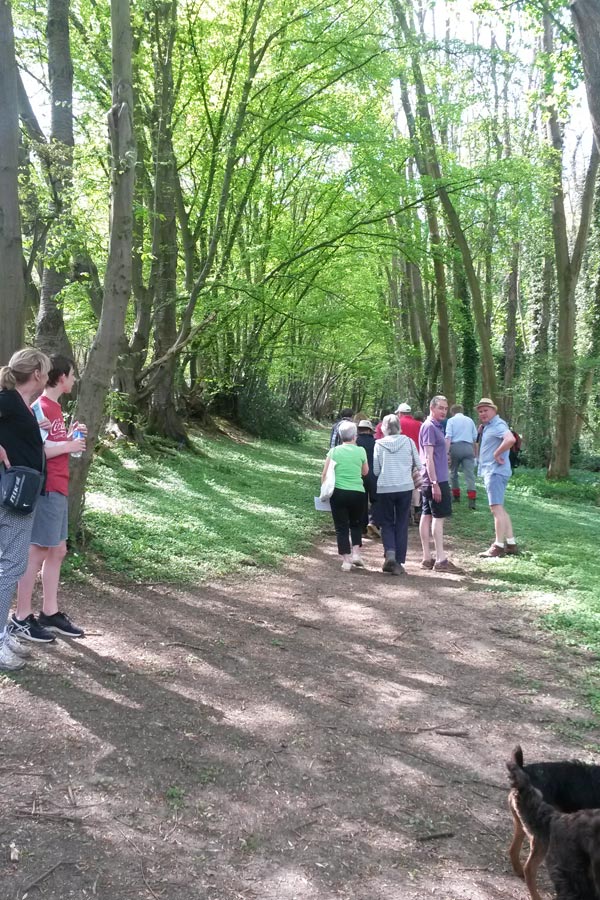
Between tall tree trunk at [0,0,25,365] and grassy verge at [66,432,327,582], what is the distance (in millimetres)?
2379

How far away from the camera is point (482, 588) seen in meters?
7.87

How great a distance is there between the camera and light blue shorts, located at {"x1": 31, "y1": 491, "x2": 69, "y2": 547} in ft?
15.8

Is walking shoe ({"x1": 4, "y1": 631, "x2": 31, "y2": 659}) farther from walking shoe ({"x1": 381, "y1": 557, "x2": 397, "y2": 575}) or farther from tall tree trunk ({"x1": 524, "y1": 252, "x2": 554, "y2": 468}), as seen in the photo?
tall tree trunk ({"x1": 524, "y1": 252, "x2": 554, "y2": 468})

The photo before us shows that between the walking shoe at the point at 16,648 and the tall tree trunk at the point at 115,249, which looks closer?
the walking shoe at the point at 16,648

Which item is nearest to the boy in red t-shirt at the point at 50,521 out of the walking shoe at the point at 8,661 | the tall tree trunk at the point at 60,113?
the walking shoe at the point at 8,661

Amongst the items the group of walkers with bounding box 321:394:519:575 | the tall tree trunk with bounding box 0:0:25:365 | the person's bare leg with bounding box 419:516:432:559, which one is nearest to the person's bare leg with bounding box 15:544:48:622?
the tall tree trunk with bounding box 0:0:25:365

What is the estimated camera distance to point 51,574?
5.02m

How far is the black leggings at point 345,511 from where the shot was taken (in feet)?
28.4

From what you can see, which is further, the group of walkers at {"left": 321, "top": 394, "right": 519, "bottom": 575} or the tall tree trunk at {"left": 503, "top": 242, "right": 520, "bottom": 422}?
the tall tree trunk at {"left": 503, "top": 242, "right": 520, "bottom": 422}

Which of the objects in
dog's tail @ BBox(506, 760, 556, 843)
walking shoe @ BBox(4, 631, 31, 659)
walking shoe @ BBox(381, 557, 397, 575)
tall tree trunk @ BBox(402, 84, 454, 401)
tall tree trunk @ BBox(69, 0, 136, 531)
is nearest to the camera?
dog's tail @ BBox(506, 760, 556, 843)

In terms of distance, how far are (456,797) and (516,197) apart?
1406cm

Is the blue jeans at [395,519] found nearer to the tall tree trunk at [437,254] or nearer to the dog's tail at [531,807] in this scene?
the dog's tail at [531,807]

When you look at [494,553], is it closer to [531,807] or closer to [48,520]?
[48,520]

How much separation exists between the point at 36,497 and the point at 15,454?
1.00 ft
